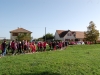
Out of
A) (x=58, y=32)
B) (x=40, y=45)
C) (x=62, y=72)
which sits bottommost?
(x=62, y=72)

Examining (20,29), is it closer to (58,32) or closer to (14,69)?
(58,32)

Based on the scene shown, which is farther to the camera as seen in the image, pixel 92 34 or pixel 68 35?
pixel 68 35

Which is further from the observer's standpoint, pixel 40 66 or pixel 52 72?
pixel 40 66

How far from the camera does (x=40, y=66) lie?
13.3 metres

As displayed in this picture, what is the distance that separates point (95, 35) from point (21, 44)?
48283 millimetres

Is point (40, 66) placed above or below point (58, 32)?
below

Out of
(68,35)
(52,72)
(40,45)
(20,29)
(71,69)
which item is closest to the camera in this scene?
(52,72)

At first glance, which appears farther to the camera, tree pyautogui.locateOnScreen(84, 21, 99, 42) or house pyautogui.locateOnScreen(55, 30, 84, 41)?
house pyautogui.locateOnScreen(55, 30, 84, 41)

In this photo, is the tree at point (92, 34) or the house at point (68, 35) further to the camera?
the house at point (68, 35)

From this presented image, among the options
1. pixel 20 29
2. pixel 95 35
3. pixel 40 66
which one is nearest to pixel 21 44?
pixel 40 66

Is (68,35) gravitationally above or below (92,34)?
above

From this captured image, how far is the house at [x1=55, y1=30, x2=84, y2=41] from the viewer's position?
277 feet

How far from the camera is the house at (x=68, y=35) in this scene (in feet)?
277

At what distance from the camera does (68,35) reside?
8444 cm
